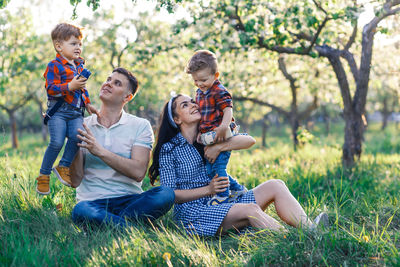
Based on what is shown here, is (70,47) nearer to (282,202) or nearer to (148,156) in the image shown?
(148,156)

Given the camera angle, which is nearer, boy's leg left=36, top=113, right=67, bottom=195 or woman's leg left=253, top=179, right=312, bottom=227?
woman's leg left=253, top=179, right=312, bottom=227

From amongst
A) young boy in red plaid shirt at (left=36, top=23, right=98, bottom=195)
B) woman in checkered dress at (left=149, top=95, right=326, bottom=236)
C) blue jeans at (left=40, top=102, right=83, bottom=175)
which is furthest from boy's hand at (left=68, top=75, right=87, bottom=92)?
woman in checkered dress at (left=149, top=95, right=326, bottom=236)

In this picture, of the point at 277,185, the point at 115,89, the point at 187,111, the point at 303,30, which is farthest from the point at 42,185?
the point at 303,30

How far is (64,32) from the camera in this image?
3412mm

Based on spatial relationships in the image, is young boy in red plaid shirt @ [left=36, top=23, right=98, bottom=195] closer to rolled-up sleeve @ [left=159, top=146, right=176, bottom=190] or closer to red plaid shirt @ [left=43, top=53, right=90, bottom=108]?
red plaid shirt @ [left=43, top=53, right=90, bottom=108]

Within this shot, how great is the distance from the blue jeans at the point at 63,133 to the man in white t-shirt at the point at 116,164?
109mm

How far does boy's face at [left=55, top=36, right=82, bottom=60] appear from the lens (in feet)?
11.3

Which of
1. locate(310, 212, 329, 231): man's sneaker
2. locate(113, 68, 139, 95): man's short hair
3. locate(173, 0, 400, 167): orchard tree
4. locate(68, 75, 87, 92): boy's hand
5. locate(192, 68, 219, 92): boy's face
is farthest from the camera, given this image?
locate(173, 0, 400, 167): orchard tree

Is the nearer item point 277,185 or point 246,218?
point 246,218

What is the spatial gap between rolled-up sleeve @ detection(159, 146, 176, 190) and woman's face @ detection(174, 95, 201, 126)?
13.5 inches

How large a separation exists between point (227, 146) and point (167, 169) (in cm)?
60

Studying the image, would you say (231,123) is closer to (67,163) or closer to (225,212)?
(225,212)

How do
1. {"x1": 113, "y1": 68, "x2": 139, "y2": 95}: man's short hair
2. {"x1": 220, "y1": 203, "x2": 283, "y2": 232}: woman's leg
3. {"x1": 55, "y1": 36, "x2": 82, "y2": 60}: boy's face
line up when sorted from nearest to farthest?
{"x1": 220, "y1": 203, "x2": 283, "y2": 232}: woman's leg < {"x1": 55, "y1": 36, "x2": 82, "y2": 60}: boy's face < {"x1": 113, "y1": 68, "x2": 139, "y2": 95}: man's short hair

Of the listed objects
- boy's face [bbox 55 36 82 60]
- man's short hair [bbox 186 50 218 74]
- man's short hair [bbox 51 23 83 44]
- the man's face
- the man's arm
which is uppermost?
man's short hair [bbox 51 23 83 44]
